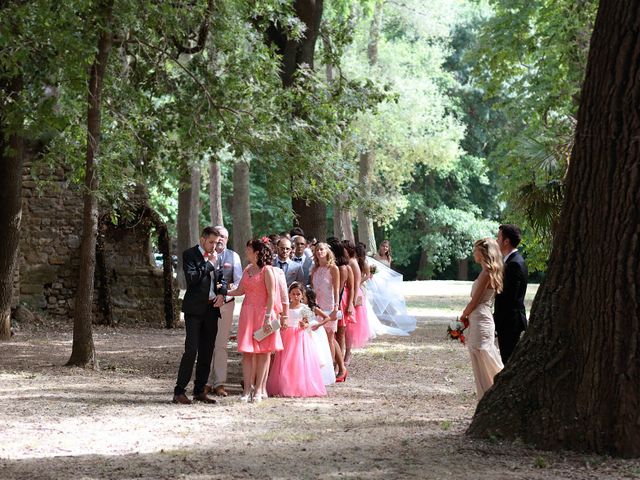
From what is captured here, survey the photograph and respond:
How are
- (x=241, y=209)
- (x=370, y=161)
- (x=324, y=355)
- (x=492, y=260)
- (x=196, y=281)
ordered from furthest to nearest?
(x=370, y=161)
(x=241, y=209)
(x=324, y=355)
(x=196, y=281)
(x=492, y=260)

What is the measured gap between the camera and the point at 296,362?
13.2 metres

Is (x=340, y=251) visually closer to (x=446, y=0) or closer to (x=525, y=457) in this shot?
(x=525, y=457)

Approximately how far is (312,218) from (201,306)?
7.28 metres

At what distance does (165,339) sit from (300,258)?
21.9ft

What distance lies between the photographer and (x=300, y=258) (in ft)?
50.9

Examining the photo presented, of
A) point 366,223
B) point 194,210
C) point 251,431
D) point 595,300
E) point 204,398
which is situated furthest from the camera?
point 366,223

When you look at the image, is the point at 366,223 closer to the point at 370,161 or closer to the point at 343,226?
the point at 343,226

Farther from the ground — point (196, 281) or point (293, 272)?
point (293, 272)

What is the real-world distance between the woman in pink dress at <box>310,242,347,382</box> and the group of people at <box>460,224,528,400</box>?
3.88 m

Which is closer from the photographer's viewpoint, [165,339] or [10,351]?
[10,351]

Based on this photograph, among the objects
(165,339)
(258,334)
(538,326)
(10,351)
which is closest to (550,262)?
(538,326)

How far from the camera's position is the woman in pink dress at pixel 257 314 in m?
12.3

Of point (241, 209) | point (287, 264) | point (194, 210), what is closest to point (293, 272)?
point (287, 264)

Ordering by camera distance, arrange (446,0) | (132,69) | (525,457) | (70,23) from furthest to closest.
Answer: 1. (446,0)
2. (132,69)
3. (70,23)
4. (525,457)
